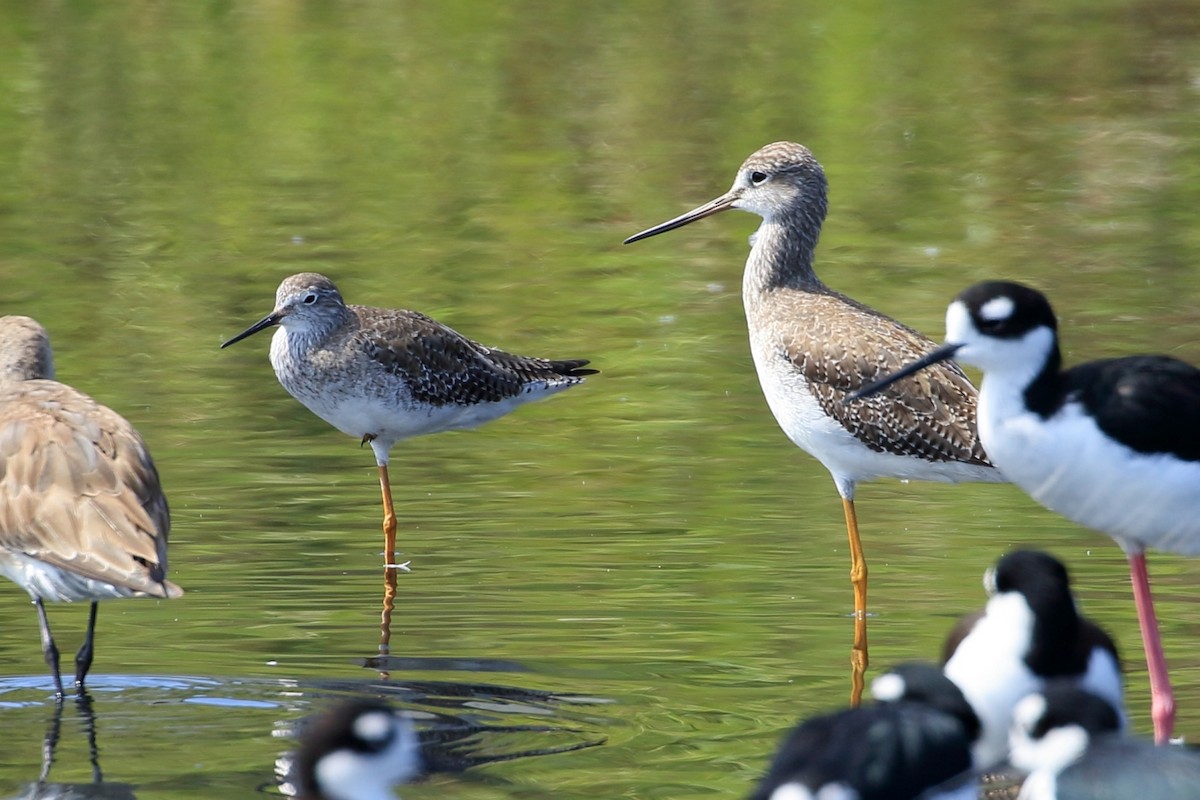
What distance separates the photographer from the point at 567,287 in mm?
17641

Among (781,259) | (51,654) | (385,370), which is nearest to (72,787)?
(51,654)

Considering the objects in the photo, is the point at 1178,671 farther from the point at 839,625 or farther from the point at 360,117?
the point at 360,117

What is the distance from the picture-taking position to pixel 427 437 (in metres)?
13.9

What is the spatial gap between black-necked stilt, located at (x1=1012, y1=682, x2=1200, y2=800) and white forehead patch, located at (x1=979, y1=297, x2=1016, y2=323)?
1654 mm

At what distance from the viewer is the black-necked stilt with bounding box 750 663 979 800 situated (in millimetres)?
6332

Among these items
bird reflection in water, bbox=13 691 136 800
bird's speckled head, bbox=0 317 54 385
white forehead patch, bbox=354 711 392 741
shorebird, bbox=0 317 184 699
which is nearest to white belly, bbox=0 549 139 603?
shorebird, bbox=0 317 184 699

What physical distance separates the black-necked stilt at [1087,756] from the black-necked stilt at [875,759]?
19 centimetres

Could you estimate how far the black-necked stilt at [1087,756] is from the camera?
20.3 ft

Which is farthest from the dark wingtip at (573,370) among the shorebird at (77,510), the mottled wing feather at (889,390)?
the shorebird at (77,510)

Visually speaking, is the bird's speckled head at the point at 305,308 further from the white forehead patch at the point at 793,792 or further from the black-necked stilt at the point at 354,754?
the white forehead patch at the point at 793,792

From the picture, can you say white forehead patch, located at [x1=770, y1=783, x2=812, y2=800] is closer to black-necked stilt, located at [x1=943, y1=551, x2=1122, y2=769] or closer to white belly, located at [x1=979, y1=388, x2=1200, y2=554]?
black-necked stilt, located at [x1=943, y1=551, x2=1122, y2=769]

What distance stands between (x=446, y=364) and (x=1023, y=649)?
531 centimetres

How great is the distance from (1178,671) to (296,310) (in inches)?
205

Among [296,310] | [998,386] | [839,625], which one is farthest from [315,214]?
[998,386]
